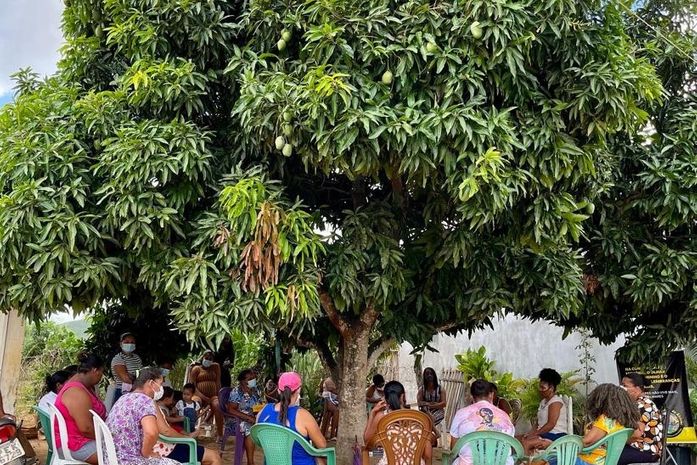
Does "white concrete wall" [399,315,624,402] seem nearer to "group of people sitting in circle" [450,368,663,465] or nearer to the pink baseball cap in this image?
"group of people sitting in circle" [450,368,663,465]

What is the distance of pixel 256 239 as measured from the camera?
523cm

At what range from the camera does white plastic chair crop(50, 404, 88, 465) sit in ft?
17.5

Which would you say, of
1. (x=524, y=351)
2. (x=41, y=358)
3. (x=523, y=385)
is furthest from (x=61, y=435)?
(x=524, y=351)

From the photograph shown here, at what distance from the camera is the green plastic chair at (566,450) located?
5207 mm

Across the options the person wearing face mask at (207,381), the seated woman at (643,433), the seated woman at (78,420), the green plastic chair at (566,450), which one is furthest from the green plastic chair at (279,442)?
the person wearing face mask at (207,381)

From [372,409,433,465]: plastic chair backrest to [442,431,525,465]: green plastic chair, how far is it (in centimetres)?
33

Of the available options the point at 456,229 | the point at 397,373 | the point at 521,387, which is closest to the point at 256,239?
the point at 456,229

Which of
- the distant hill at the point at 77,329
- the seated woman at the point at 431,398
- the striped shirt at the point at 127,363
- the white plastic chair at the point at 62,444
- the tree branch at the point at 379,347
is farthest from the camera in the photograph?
the distant hill at the point at 77,329

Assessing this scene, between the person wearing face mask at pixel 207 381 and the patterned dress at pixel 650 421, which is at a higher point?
the person wearing face mask at pixel 207 381

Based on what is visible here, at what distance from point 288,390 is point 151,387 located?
1052 mm

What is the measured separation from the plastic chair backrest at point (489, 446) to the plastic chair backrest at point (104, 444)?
8.31 ft

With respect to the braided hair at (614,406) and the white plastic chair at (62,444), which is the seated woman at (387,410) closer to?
the braided hair at (614,406)

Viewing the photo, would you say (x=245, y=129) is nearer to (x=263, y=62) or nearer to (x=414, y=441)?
(x=263, y=62)

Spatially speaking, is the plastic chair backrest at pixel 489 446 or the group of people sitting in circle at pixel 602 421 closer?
the plastic chair backrest at pixel 489 446
